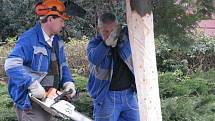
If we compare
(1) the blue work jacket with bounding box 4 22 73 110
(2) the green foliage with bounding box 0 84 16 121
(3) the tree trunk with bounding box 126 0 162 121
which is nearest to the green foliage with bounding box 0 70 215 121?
(2) the green foliage with bounding box 0 84 16 121

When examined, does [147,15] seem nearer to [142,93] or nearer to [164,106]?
[142,93]

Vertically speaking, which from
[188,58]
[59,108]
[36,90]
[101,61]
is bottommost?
[188,58]

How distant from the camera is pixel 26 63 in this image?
4633 millimetres

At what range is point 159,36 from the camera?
5.04 meters

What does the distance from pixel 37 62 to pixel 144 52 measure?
0.99 m

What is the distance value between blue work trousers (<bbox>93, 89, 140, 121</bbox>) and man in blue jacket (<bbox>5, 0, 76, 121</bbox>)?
479 mm

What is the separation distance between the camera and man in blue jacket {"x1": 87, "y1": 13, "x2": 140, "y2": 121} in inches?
197

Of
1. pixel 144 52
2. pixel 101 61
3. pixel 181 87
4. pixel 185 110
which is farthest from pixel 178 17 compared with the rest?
pixel 181 87

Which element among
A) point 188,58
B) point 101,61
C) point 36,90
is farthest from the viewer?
point 188,58

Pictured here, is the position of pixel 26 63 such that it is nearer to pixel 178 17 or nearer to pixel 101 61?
pixel 101 61

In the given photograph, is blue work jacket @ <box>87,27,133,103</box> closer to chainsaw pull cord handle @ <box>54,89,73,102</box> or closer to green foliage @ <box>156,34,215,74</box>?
chainsaw pull cord handle @ <box>54,89,73,102</box>

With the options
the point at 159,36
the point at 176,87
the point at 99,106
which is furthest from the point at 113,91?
the point at 176,87

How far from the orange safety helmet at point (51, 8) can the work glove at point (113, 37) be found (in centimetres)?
46

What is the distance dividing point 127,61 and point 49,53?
0.74 m
